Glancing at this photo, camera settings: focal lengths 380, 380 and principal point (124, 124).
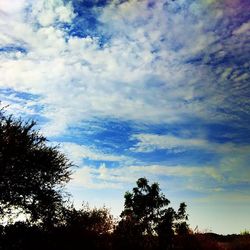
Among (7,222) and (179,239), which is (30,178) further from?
(179,239)

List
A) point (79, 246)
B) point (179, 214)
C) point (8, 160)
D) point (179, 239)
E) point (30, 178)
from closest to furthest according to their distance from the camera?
point (79, 246) → point (8, 160) → point (30, 178) → point (179, 239) → point (179, 214)

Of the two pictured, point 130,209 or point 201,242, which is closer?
point 201,242

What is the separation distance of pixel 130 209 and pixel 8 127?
628 inches

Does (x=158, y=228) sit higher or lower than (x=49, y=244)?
higher

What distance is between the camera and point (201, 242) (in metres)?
35.8

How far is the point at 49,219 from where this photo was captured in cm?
3161

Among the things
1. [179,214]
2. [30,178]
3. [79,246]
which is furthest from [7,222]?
[179,214]

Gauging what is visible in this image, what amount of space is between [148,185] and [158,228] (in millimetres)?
5199

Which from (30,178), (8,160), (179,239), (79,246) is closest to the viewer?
(79,246)

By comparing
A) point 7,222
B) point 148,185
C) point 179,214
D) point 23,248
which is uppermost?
point 148,185

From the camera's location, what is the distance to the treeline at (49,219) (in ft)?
85.7

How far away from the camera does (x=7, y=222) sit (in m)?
30.2

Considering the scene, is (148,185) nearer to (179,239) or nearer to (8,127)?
(179,239)

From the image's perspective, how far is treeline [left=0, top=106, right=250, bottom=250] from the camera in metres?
26.1
